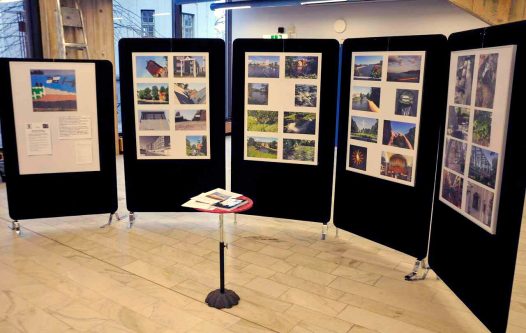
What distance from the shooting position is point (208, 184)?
521 centimetres

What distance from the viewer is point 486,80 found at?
3.00 m

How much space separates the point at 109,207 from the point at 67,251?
86 centimetres

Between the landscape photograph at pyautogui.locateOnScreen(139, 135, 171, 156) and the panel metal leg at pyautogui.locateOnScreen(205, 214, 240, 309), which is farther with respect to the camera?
the landscape photograph at pyautogui.locateOnScreen(139, 135, 171, 156)

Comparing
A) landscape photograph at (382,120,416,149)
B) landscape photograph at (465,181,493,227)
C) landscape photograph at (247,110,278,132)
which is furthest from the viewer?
Result: landscape photograph at (247,110,278,132)

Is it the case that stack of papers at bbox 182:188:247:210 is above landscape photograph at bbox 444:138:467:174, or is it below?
below

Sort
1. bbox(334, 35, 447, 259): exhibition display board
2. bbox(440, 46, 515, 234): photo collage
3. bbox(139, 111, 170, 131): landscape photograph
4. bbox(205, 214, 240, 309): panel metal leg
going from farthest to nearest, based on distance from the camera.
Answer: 1. bbox(139, 111, 170, 131): landscape photograph
2. bbox(334, 35, 447, 259): exhibition display board
3. bbox(205, 214, 240, 309): panel metal leg
4. bbox(440, 46, 515, 234): photo collage

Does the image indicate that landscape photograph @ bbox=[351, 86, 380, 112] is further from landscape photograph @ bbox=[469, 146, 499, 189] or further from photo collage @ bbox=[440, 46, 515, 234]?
landscape photograph @ bbox=[469, 146, 499, 189]

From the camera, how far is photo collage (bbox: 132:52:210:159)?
4.89 metres

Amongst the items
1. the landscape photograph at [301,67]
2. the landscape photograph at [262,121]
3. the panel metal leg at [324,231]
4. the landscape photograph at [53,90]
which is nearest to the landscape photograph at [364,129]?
the landscape photograph at [301,67]

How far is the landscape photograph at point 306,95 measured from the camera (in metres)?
4.70

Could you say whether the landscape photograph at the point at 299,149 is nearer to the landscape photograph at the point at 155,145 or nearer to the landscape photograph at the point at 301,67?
the landscape photograph at the point at 301,67

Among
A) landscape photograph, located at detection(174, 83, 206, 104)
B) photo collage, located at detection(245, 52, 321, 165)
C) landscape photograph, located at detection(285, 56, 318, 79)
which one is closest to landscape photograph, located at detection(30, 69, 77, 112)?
landscape photograph, located at detection(174, 83, 206, 104)

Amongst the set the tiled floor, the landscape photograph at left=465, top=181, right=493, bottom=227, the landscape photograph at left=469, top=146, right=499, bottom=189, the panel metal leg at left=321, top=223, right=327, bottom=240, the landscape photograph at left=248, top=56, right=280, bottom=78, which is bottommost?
the tiled floor

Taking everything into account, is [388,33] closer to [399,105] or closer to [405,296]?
[399,105]
